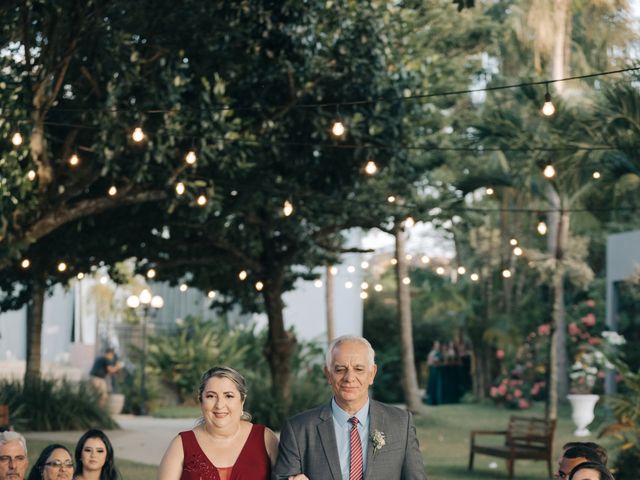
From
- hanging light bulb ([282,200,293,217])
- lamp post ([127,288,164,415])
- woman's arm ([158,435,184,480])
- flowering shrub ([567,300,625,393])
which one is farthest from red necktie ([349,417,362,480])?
lamp post ([127,288,164,415])

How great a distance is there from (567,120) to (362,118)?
426cm

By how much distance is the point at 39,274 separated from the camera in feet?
78.9

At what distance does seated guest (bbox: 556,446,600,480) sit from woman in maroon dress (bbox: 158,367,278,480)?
5.45 feet

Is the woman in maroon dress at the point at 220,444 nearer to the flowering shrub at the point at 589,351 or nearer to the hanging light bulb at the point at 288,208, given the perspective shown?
the hanging light bulb at the point at 288,208

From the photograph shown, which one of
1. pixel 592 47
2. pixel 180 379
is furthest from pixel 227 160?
pixel 592 47

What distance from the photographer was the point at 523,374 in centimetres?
3741

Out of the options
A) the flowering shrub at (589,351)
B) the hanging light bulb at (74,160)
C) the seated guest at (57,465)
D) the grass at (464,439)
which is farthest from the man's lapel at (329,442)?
the flowering shrub at (589,351)

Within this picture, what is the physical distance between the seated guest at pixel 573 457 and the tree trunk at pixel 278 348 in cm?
1781

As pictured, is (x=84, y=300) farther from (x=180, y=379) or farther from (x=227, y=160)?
(x=227, y=160)

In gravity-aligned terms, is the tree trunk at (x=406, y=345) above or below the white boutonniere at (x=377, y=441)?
above

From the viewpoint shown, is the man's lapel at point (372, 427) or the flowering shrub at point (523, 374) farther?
the flowering shrub at point (523, 374)

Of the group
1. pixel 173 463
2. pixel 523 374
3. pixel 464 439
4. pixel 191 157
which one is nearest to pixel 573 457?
pixel 173 463

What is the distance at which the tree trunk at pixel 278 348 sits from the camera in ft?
79.9

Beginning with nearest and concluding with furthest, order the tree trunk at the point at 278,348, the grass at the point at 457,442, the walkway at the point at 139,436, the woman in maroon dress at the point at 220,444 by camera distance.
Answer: the woman in maroon dress at the point at 220,444
the grass at the point at 457,442
the walkway at the point at 139,436
the tree trunk at the point at 278,348
